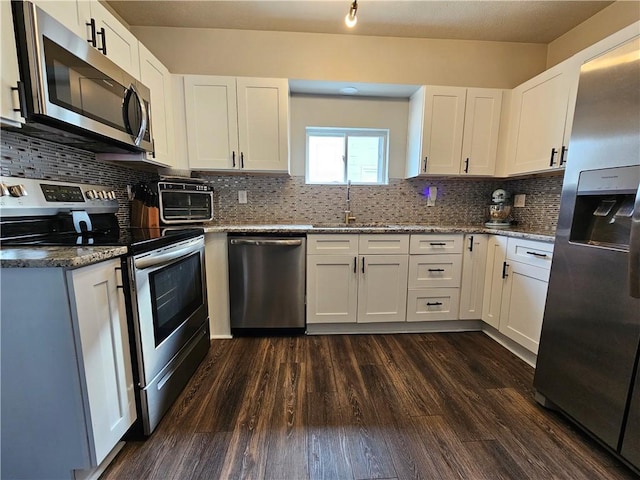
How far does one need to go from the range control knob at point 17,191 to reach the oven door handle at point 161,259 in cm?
63

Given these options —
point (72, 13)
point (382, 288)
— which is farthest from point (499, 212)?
point (72, 13)

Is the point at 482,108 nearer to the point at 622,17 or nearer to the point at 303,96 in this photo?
the point at 622,17

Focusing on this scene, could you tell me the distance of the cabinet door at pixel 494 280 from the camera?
2179 millimetres

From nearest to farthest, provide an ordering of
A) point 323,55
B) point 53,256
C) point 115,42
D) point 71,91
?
point 53,256, point 71,91, point 115,42, point 323,55

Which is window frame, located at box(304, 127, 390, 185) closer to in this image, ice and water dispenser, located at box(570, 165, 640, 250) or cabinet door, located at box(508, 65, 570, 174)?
cabinet door, located at box(508, 65, 570, 174)

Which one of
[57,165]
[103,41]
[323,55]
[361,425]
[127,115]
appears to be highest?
[323,55]

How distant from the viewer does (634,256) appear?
0.98 metres

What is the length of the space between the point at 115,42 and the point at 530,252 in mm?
2911

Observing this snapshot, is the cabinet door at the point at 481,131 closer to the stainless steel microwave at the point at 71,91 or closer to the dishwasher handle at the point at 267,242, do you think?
the dishwasher handle at the point at 267,242

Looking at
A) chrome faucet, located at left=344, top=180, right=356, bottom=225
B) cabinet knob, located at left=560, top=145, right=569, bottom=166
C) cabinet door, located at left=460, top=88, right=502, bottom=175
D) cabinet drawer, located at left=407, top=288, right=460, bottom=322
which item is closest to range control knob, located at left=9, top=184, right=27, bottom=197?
chrome faucet, located at left=344, top=180, right=356, bottom=225

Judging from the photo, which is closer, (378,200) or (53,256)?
(53,256)

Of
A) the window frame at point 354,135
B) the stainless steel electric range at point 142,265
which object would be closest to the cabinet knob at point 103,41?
the stainless steel electric range at point 142,265

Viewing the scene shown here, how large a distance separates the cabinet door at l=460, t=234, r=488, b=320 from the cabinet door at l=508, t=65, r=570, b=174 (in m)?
0.69

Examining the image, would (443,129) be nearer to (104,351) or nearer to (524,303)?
(524,303)
